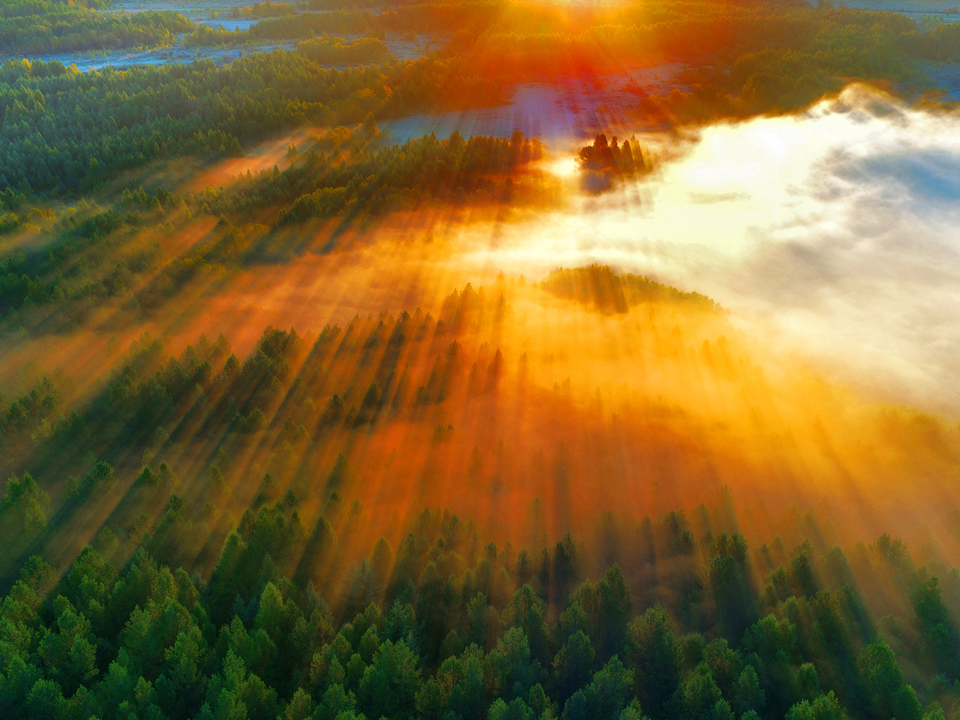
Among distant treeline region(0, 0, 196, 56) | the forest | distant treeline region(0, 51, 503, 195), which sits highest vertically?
distant treeline region(0, 0, 196, 56)

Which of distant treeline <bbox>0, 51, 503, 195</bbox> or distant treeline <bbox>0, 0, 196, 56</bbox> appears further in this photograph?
distant treeline <bbox>0, 0, 196, 56</bbox>

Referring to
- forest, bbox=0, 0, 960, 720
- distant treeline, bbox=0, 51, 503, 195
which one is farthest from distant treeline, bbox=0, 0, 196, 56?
forest, bbox=0, 0, 960, 720

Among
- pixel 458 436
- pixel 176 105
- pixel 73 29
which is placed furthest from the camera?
pixel 73 29

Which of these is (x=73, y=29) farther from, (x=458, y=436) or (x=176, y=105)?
(x=458, y=436)

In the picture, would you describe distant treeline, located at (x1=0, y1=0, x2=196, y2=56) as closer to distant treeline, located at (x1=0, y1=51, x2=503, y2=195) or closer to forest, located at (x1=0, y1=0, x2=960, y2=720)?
distant treeline, located at (x1=0, y1=51, x2=503, y2=195)

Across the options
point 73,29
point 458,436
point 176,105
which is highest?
point 73,29

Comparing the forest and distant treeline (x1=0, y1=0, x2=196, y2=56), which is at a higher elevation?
distant treeline (x1=0, y1=0, x2=196, y2=56)

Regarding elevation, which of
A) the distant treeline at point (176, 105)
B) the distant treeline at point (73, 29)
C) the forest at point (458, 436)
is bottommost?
the forest at point (458, 436)

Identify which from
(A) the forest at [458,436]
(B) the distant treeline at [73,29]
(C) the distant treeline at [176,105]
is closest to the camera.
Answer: (A) the forest at [458,436]

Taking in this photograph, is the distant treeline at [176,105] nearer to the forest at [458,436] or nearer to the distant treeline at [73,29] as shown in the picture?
the forest at [458,436]

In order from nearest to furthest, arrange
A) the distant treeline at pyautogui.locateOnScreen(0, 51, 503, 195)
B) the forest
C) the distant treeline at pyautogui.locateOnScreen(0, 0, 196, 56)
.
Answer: the forest
the distant treeline at pyautogui.locateOnScreen(0, 51, 503, 195)
the distant treeline at pyautogui.locateOnScreen(0, 0, 196, 56)

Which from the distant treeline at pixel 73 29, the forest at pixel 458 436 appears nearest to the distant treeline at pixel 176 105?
the forest at pixel 458 436

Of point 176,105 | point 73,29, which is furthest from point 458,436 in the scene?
point 73,29
